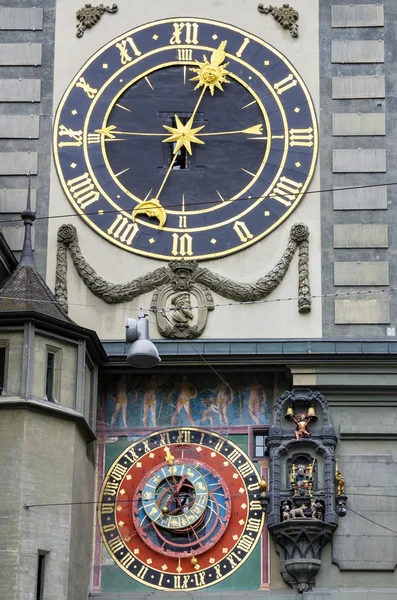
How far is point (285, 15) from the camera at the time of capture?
24844 mm

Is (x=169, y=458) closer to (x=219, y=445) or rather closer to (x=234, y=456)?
(x=219, y=445)

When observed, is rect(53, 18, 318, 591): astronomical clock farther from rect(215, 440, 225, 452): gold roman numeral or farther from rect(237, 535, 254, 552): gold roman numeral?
rect(237, 535, 254, 552): gold roman numeral

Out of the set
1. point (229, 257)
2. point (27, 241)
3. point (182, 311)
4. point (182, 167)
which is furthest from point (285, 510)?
point (182, 167)

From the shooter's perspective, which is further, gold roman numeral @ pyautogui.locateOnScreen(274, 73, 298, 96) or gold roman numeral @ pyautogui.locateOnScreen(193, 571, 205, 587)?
gold roman numeral @ pyautogui.locateOnScreen(274, 73, 298, 96)

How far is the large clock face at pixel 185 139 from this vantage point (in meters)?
24.0

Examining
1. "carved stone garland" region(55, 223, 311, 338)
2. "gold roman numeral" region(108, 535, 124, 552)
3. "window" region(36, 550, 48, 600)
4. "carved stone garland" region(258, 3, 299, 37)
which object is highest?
"carved stone garland" region(258, 3, 299, 37)

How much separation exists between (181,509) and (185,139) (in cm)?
471

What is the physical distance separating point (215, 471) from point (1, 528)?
2929 mm

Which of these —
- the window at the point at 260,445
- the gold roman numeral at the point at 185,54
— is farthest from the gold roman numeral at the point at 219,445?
the gold roman numeral at the point at 185,54

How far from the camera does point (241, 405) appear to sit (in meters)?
23.3

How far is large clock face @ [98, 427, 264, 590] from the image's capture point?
22.6 m

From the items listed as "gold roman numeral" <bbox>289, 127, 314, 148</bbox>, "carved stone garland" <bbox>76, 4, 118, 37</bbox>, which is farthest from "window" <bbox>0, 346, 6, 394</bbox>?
"carved stone garland" <bbox>76, 4, 118, 37</bbox>

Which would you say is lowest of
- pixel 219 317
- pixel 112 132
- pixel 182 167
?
pixel 219 317

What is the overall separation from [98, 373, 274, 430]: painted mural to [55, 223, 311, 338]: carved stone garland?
63cm
